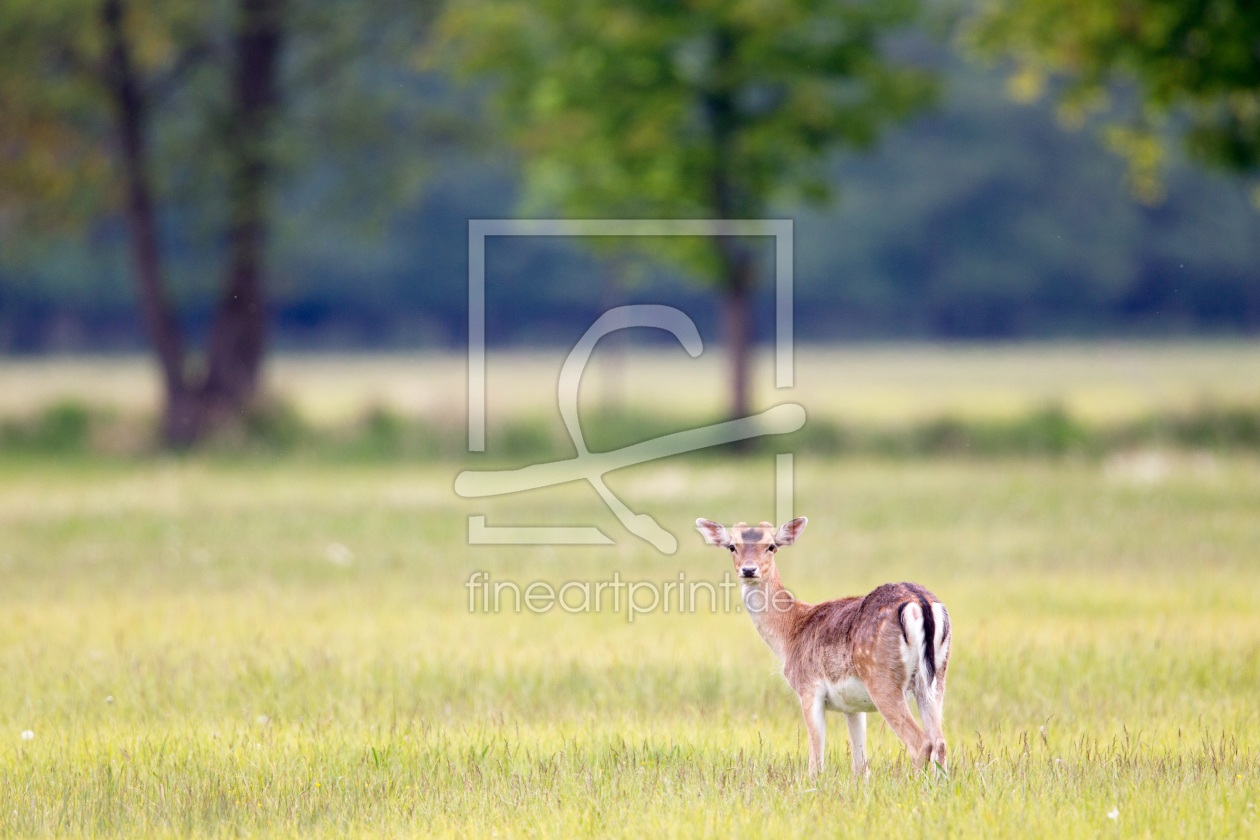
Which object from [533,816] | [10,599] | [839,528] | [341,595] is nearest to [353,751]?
[533,816]

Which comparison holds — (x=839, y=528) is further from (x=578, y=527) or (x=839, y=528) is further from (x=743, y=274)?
(x=743, y=274)

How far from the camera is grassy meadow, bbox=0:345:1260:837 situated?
6051 millimetres

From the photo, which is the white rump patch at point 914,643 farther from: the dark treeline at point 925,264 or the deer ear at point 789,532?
the dark treeline at point 925,264

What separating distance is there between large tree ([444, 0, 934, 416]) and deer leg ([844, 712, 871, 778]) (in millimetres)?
16031

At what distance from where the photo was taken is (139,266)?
23.8 metres

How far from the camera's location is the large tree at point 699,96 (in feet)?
71.8

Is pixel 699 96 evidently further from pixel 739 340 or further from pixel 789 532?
pixel 789 532

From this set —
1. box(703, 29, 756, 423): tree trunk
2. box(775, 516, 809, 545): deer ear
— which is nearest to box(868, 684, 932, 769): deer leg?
box(775, 516, 809, 545): deer ear

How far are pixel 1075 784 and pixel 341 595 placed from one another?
700cm

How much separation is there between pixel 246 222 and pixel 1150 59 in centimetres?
1464
